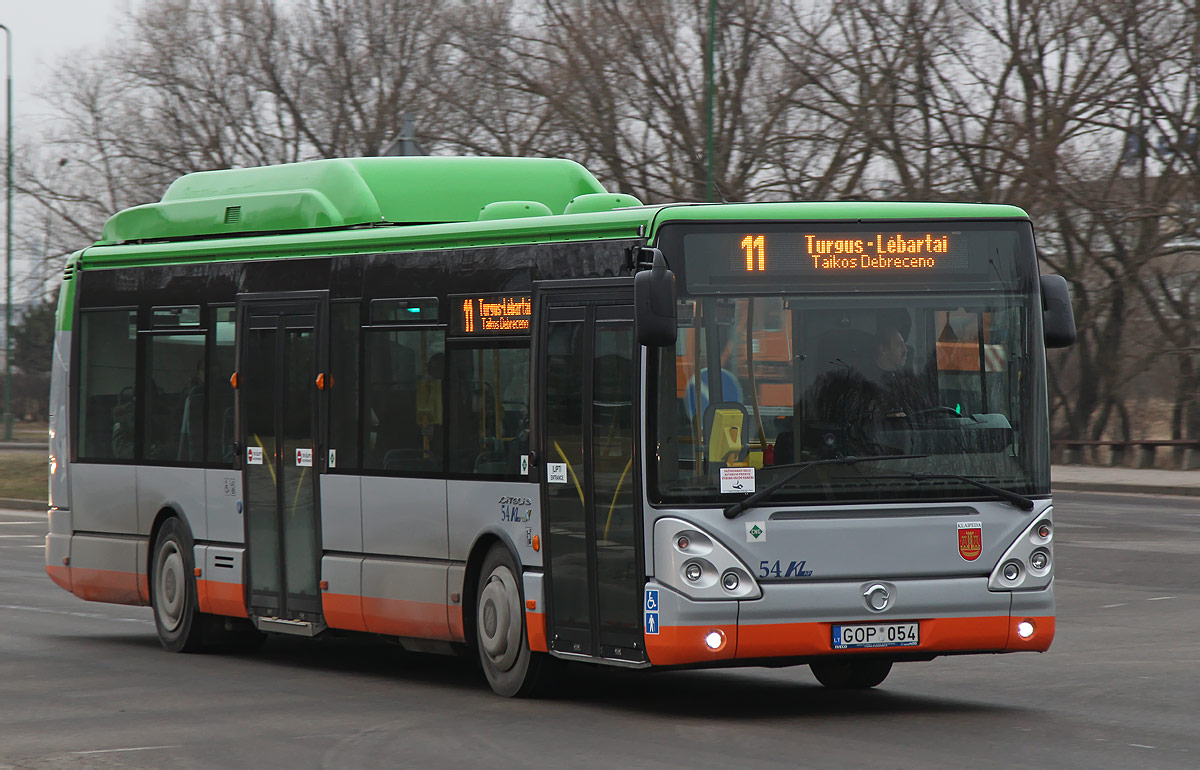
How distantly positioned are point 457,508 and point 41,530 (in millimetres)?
19659

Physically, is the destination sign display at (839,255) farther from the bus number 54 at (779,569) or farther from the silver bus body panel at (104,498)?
the silver bus body panel at (104,498)

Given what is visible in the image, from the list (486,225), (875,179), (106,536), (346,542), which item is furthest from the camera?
(875,179)

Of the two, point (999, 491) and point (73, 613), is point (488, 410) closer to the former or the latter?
point (999, 491)

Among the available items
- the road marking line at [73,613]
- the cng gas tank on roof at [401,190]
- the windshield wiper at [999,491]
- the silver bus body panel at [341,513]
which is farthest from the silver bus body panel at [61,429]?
the windshield wiper at [999,491]

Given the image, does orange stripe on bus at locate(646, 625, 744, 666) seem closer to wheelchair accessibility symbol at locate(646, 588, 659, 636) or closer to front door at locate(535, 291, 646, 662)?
wheelchair accessibility symbol at locate(646, 588, 659, 636)

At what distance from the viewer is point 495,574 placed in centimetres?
1084

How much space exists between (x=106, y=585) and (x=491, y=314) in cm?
544

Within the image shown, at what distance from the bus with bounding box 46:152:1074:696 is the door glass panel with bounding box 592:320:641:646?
0.06ft

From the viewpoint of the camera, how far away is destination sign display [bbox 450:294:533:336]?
1084cm

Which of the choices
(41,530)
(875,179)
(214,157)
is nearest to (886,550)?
(41,530)

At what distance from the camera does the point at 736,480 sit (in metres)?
9.49

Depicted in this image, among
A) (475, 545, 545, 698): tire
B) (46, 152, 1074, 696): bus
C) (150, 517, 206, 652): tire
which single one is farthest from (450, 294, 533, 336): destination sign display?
(150, 517, 206, 652): tire

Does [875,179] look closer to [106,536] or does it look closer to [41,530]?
[41,530]

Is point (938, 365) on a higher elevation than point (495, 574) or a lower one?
higher
